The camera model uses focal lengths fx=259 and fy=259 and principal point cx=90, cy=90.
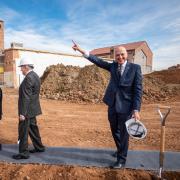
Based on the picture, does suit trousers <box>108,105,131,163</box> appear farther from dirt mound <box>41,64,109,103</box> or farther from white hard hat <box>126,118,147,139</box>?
dirt mound <box>41,64,109,103</box>

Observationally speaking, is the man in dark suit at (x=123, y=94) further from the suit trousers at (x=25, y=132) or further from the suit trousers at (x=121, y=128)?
the suit trousers at (x=25, y=132)

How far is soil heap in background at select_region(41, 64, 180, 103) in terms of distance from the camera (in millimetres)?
16109

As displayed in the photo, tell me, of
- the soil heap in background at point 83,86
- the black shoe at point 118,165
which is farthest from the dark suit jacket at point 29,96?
the soil heap in background at point 83,86

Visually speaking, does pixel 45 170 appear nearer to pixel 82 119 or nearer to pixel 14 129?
pixel 14 129

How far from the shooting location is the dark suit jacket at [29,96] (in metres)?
4.48

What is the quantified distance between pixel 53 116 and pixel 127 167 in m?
7.21

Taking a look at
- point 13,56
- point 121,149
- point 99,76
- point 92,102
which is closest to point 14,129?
point 121,149

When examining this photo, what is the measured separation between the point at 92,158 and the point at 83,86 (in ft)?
41.1

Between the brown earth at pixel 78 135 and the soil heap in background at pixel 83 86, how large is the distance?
104 centimetres

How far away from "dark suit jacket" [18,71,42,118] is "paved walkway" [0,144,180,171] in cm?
89

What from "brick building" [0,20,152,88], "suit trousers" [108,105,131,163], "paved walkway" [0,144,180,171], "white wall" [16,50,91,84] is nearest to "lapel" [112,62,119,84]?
"suit trousers" [108,105,131,163]

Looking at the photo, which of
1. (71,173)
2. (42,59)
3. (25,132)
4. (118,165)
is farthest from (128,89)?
(42,59)

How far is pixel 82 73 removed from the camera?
19156 mm

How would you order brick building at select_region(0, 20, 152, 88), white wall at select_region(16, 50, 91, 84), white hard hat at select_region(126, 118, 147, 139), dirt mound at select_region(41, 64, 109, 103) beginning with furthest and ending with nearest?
1. white wall at select_region(16, 50, 91, 84)
2. brick building at select_region(0, 20, 152, 88)
3. dirt mound at select_region(41, 64, 109, 103)
4. white hard hat at select_region(126, 118, 147, 139)
